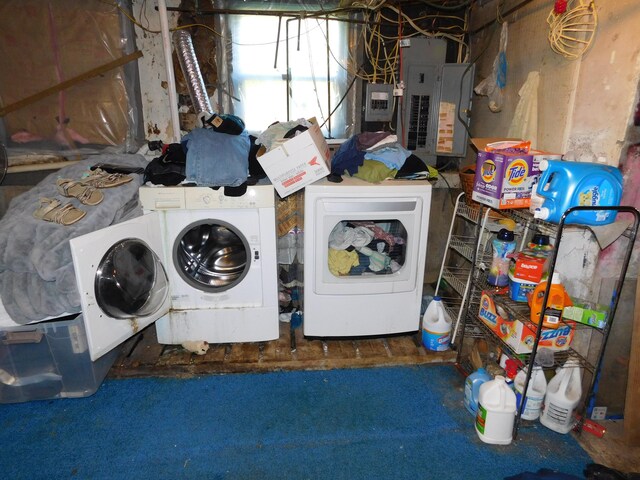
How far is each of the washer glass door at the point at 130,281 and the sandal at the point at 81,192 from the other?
0.26 meters

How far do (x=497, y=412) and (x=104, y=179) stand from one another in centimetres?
217

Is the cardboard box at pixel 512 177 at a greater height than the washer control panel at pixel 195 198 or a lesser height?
greater

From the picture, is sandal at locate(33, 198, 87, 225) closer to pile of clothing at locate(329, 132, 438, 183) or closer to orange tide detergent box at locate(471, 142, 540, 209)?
pile of clothing at locate(329, 132, 438, 183)

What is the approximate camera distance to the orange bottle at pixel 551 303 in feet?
4.92

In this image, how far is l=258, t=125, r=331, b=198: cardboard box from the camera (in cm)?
190

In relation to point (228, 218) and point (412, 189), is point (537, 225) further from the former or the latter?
point (228, 218)

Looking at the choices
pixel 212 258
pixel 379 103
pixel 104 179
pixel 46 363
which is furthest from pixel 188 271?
pixel 379 103

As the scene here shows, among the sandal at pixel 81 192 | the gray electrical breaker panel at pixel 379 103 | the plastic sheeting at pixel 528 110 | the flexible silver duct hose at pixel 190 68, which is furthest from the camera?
the gray electrical breaker panel at pixel 379 103

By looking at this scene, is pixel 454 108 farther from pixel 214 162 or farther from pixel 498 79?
pixel 214 162

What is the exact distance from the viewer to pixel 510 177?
1.58 metres

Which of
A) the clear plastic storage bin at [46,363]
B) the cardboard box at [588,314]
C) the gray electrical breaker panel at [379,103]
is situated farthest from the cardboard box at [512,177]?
the clear plastic storage bin at [46,363]

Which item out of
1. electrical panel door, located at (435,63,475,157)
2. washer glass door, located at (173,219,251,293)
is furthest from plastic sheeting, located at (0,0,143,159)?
electrical panel door, located at (435,63,475,157)

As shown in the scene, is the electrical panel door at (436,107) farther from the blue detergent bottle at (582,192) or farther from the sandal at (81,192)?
the sandal at (81,192)

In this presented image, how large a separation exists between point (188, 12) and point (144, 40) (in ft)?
1.25
